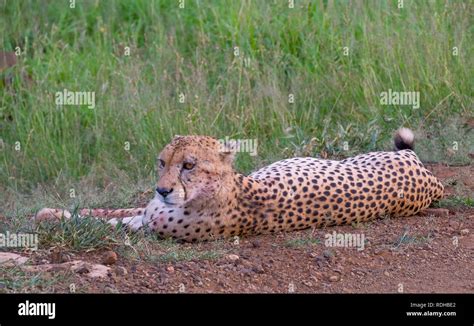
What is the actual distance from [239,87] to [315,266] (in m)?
3.25

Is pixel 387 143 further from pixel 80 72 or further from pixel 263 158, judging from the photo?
pixel 80 72

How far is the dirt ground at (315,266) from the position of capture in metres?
4.77

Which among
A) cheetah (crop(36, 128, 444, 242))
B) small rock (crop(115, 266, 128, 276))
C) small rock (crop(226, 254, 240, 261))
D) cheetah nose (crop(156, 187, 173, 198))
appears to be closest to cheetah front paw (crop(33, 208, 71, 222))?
cheetah (crop(36, 128, 444, 242))

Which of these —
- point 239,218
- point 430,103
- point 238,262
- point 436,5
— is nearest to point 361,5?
point 436,5

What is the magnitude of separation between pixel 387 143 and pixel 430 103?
0.76 metres

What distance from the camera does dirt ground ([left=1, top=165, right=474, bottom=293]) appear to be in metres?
4.77

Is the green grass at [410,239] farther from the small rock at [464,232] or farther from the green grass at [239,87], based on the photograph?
the green grass at [239,87]

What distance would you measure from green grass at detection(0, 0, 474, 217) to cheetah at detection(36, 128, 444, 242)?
111 centimetres

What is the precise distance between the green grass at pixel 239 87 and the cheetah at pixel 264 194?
111 centimetres

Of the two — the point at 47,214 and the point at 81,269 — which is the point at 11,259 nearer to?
the point at 81,269

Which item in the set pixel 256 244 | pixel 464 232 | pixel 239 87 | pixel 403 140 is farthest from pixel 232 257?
pixel 239 87

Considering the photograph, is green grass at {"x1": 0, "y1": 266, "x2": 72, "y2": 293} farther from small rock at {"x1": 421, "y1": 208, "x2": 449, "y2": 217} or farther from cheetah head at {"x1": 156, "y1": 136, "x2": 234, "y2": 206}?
small rock at {"x1": 421, "y1": 208, "x2": 449, "y2": 217}

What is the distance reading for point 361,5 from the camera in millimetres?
8773

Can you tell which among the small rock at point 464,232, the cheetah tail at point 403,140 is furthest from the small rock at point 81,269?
the cheetah tail at point 403,140
